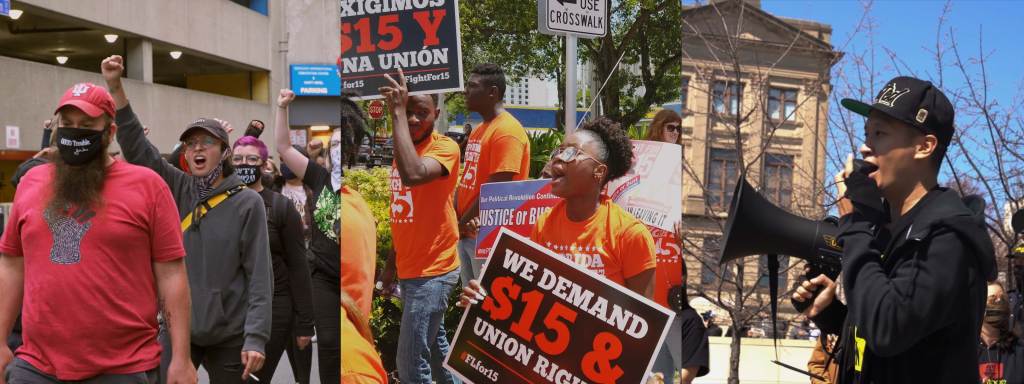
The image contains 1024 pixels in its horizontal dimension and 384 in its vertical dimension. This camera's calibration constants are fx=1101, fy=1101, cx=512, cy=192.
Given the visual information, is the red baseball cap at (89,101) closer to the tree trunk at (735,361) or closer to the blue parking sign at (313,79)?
the tree trunk at (735,361)

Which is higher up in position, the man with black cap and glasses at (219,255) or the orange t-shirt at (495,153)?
the orange t-shirt at (495,153)

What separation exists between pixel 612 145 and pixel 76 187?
209cm

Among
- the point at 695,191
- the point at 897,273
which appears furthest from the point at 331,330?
the point at 695,191

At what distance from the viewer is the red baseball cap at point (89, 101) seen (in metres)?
4.31

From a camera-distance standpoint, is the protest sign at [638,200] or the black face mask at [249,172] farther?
the black face mask at [249,172]

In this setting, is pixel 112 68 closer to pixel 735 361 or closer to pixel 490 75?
pixel 490 75

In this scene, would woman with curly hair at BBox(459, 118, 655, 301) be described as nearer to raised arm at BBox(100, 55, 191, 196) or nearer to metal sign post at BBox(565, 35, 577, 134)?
metal sign post at BBox(565, 35, 577, 134)

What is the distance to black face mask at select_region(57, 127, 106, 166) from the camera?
14.0ft

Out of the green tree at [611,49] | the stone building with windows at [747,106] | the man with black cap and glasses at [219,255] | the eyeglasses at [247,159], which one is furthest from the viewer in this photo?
the stone building with windows at [747,106]

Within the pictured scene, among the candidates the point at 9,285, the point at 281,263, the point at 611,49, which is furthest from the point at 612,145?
the point at 281,263

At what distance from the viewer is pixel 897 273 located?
3.18 m

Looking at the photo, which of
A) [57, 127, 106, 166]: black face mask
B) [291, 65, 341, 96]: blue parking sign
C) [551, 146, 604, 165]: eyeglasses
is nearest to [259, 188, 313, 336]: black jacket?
[57, 127, 106, 166]: black face mask

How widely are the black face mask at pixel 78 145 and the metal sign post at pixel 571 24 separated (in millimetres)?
1812

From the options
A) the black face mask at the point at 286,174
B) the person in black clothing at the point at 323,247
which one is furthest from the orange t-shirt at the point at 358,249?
the black face mask at the point at 286,174
